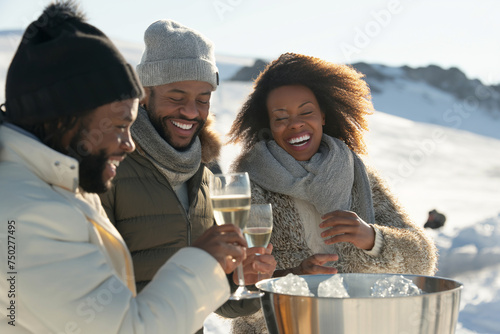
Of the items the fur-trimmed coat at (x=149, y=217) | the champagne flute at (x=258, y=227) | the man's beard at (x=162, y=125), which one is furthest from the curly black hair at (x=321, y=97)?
the champagne flute at (x=258, y=227)

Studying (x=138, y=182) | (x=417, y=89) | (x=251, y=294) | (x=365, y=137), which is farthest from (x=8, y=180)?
(x=417, y=89)

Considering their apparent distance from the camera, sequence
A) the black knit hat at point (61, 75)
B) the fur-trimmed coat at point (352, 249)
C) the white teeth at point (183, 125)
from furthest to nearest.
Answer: the fur-trimmed coat at point (352, 249), the white teeth at point (183, 125), the black knit hat at point (61, 75)

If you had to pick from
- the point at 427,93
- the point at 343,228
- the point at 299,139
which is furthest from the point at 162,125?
the point at 427,93

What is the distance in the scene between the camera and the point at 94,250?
3.67 feet

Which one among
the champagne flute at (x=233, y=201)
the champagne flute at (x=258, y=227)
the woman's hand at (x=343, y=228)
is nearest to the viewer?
the champagne flute at (x=233, y=201)

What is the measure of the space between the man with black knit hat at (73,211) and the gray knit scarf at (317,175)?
1.30 metres

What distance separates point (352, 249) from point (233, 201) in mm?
1212

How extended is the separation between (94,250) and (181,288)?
18 centimetres

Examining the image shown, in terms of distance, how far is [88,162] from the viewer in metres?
1.23

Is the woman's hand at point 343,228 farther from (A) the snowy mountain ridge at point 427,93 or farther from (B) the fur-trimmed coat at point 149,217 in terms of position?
(A) the snowy mountain ridge at point 427,93

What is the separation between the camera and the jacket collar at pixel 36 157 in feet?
3.80

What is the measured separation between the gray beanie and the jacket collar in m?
1.16

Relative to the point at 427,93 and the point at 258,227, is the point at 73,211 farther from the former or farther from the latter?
the point at 427,93

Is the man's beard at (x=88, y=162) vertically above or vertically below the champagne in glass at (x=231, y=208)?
above
